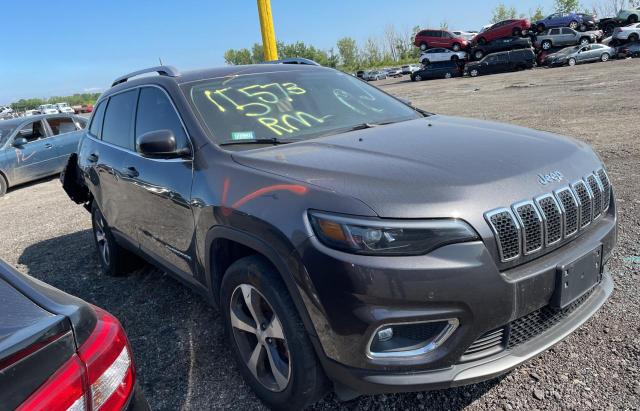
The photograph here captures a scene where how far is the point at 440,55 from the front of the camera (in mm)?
39812

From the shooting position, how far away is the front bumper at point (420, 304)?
1.85m

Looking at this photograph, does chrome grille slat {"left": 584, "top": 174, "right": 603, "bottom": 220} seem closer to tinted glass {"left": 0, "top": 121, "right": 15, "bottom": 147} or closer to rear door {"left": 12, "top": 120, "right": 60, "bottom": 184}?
rear door {"left": 12, "top": 120, "right": 60, "bottom": 184}

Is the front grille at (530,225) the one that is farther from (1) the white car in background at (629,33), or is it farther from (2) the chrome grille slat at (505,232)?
(1) the white car in background at (629,33)

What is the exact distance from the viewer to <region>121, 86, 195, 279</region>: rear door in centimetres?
290

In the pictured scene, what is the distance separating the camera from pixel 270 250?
2.15 metres

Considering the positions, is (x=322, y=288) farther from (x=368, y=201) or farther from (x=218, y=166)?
(x=218, y=166)

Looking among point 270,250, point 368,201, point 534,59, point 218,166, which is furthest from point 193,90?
point 534,59

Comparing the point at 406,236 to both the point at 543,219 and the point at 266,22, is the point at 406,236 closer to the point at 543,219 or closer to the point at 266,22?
the point at 543,219

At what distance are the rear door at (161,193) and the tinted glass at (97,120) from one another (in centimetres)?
111

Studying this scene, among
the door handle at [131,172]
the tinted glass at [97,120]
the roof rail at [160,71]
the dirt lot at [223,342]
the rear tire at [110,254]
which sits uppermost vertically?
the roof rail at [160,71]

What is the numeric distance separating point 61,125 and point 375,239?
11771 millimetres

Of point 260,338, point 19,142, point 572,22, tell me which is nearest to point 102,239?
point 260,338

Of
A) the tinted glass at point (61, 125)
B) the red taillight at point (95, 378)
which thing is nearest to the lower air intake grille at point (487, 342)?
the red taillight at point (95, 378)

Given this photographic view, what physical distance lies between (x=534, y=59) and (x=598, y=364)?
125 ft
